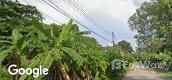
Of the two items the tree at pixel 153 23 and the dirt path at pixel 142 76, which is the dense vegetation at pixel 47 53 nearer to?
the dirt path at pixel 142 76

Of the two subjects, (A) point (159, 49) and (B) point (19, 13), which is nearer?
(B) point (19, 13)

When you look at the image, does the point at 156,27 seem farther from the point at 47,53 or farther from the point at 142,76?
the point at 47,53

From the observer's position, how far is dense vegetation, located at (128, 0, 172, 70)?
5073 cm

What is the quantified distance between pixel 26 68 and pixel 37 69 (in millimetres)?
382

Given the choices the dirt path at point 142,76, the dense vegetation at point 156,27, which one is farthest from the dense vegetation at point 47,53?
the dense vegetation at point 156,27

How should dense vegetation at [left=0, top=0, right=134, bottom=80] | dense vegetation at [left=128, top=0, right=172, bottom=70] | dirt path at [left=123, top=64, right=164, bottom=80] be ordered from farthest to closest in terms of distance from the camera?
dense vegetation at [left=128, top=0, right=172, bottom=70] < dirt path at [left=123, top=64, right=164, bottom=80] < dense vegetation at [left=0, top=0, right=134, bottom=80]

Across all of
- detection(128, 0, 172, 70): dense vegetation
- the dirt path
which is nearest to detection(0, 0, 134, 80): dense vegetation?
the dirt path

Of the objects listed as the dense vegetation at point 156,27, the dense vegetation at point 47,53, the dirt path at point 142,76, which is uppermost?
the dense vegetation at point 156,27

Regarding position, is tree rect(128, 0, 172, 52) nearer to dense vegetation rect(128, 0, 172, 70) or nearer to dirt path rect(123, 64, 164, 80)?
dense vegetation rect(128, 0, 172, 70)

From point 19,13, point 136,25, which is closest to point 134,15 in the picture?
point 136,25

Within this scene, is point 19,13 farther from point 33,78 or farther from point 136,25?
point 136,25

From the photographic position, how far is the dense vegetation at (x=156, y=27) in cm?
5073

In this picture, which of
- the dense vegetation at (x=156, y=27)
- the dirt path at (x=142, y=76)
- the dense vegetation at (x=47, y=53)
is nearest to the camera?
the dense vegetation at (x=47, y=53)

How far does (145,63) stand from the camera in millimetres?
66312
